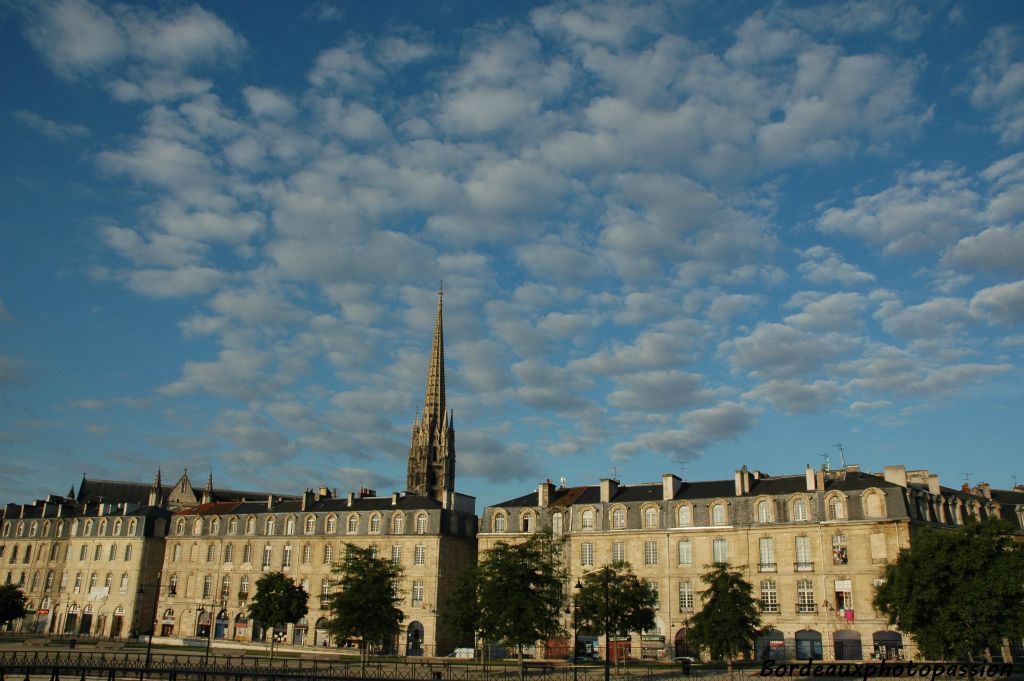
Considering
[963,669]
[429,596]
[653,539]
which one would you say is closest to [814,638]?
[653,539]

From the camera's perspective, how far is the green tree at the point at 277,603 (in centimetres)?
5675

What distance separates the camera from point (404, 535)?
66500mm

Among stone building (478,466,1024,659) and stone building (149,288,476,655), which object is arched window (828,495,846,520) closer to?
stone building (478,466,1024,659)

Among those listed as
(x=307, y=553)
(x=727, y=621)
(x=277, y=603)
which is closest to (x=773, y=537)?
(x=727, y=621)

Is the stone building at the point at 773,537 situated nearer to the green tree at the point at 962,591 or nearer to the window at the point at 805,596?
the window at the point at 805,596

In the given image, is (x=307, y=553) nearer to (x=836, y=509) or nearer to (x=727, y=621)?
(x=727, y=621)

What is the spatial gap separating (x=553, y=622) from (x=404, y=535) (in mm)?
24005

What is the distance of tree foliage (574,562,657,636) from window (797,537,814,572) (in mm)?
9380

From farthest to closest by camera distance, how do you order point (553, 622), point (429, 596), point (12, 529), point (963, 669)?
1. point (12, 529)
2. point (429, 596)
3. point (553, 622)
4. point (963, 669)

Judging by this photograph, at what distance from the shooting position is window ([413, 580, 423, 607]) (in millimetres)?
63781

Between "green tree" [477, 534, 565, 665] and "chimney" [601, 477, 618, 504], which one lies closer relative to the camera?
"green tree" [477, 534, 565, 665]

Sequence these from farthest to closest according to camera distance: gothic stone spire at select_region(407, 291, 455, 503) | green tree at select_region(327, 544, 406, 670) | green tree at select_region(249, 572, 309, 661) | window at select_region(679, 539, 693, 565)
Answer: gothic stone spire at select_region(407, 291, 455, 503) < window at select_region(679, 539, 693, 565) < green tree at select_region(249, 572, 309, 661) < green tree at select_region(327, 544, 406, 670)

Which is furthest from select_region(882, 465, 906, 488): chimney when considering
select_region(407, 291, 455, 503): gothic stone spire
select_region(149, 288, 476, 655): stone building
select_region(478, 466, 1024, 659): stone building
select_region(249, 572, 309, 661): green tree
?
select_region(407, 291, 455, 503): gothic stone spire

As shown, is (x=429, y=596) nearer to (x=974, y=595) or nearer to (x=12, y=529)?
(x=974, y=595)
